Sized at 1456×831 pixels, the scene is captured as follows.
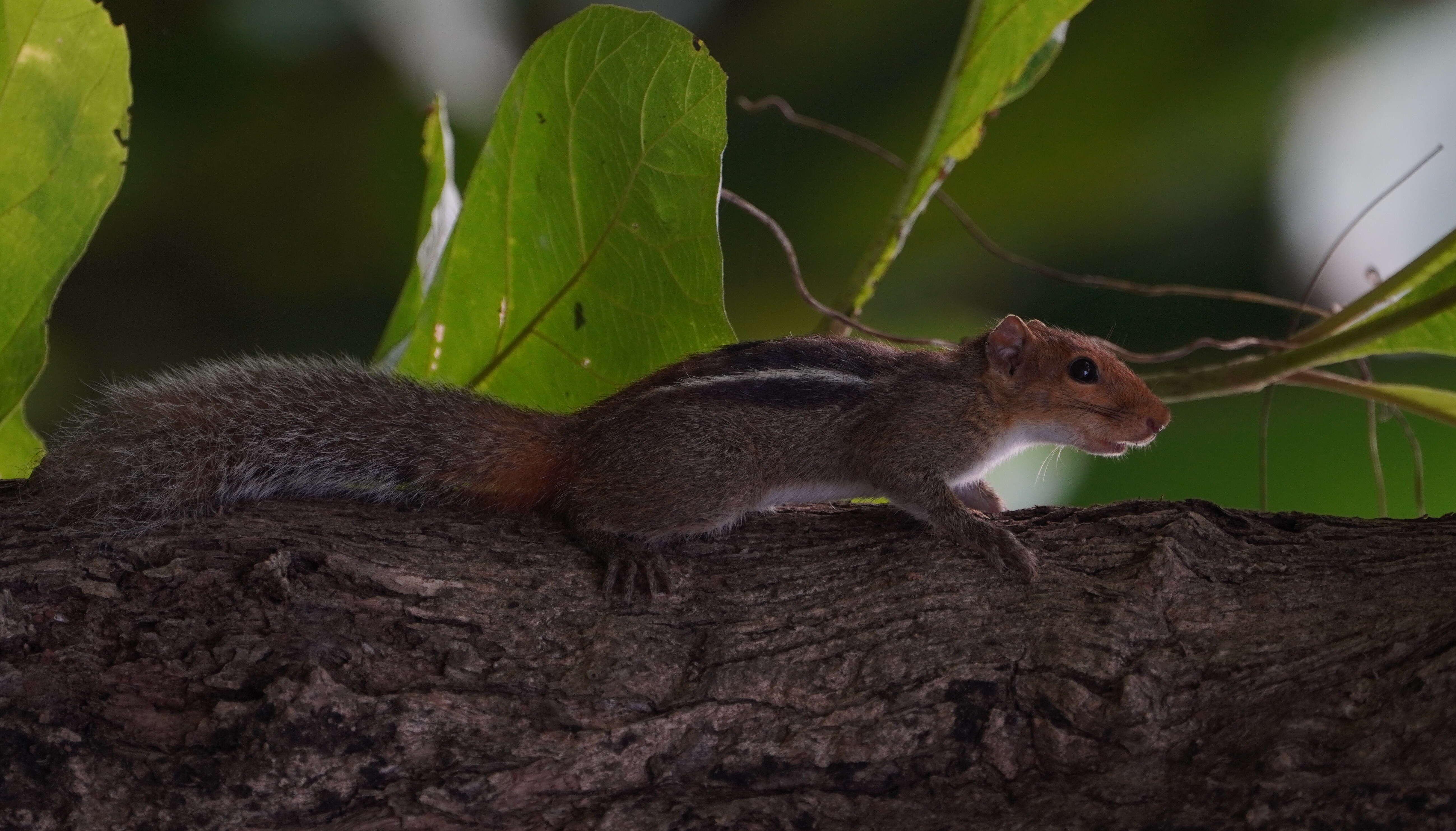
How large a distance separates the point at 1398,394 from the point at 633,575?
5.73 feet

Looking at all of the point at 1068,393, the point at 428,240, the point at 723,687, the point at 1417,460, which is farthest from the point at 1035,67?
the point at 723,687

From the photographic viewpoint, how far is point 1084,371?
8.10 feet

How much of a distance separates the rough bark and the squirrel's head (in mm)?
605

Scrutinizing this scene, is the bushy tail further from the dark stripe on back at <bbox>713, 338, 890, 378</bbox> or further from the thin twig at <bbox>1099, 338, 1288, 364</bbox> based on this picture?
the thin twig at <bbox>1099, 338, 1288, 364</bbox>

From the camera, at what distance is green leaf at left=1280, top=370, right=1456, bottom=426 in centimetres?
240

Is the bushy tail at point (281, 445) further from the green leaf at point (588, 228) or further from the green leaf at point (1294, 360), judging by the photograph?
the green leaf at point (1294, 360)

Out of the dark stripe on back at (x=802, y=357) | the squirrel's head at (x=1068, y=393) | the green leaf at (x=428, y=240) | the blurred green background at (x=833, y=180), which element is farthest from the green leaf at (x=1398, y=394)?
the green leaf at (x=428, y=240)

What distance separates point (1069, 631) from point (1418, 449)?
165cm

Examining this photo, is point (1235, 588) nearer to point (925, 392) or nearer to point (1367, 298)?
point (925, 392)

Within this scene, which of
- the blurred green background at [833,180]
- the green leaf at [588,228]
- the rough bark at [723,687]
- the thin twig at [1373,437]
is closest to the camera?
the rough bark at [723,687]

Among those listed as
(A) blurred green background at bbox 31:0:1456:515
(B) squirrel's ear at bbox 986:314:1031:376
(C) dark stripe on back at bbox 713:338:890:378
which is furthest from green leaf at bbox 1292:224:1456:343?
(A) blurred green background at bbox 31:0:1456:515

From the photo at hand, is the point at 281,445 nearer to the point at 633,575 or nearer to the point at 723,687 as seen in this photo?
the point at 633,575

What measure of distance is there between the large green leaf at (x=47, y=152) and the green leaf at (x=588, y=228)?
657 millimetres

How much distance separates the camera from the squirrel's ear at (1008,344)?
2.47 m
